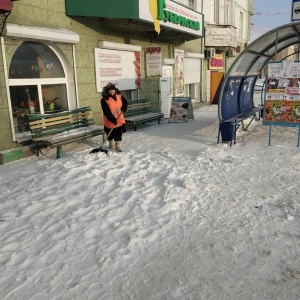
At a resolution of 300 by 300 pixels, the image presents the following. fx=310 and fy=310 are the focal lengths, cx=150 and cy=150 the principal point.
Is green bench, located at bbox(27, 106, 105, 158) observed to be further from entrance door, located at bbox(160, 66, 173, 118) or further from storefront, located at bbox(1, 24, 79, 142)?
entrance door, located at bbox(160, 66, 173, 118)

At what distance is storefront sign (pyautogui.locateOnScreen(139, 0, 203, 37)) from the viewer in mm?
9201

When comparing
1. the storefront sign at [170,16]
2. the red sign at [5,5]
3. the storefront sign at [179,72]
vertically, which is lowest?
the storefront sign at [179,72]

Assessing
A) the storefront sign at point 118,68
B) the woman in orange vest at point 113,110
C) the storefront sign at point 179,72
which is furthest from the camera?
the storefront sign at point 179,72

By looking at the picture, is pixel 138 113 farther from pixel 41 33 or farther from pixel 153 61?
pixel 41 33

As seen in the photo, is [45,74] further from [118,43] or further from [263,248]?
[263,248]

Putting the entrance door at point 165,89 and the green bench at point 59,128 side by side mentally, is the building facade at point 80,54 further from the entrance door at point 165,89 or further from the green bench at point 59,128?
the green bench at point 59,128

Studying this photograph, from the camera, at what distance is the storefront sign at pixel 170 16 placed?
9.20m

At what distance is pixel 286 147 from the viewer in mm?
7234

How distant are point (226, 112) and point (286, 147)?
200 cm

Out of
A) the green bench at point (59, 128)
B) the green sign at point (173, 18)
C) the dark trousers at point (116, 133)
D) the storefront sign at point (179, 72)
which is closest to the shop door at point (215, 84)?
the storefront sign at point (179, 72)

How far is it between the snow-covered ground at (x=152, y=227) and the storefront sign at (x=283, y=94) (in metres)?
0.98

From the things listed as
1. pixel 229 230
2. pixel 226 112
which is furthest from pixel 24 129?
pixel 229 230

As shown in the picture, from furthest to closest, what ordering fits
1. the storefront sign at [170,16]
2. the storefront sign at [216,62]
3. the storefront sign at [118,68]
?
the storefront sign at [216,62], the storefront sign at [118,68], the storefront sign at [170,16]

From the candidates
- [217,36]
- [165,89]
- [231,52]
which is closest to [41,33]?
[165,89]
